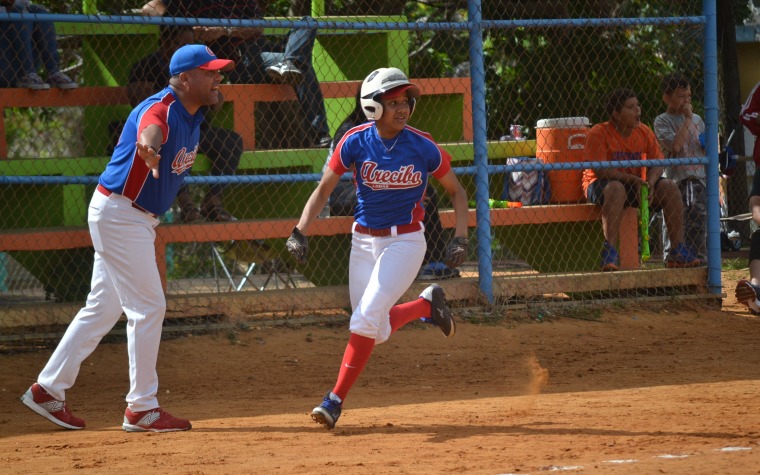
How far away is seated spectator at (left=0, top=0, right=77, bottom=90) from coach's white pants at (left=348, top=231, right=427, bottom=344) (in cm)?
347

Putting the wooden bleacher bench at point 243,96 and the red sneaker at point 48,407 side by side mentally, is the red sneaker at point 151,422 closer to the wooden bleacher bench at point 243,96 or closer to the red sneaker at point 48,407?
the red sneaker at point 48,407

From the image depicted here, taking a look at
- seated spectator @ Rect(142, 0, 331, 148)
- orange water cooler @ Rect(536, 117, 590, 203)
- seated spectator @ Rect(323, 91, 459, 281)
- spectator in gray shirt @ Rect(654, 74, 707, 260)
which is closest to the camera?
seated spectator @ Rect(142, 0, 331, 148)

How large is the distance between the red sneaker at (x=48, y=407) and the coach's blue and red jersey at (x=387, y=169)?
200 centimetres

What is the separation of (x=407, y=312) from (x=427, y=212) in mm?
2674

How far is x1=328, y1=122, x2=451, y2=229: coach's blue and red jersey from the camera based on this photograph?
6.16 m

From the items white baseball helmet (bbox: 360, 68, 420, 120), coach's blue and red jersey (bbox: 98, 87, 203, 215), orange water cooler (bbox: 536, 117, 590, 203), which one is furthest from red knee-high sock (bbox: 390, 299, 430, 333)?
orange water cooler (bbox: 536, 117, 590, 203)

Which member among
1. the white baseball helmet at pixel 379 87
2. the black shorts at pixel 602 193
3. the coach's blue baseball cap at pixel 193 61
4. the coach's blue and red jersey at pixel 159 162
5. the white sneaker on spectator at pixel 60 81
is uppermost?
the coach's blue baseball cap at pixel 193 61

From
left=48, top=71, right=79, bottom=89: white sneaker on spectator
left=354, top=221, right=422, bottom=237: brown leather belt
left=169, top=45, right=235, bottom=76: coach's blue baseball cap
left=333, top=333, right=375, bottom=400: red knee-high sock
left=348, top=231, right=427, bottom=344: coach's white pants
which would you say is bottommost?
left=333, top=333, right=375, bottom=400: red knee-high sock

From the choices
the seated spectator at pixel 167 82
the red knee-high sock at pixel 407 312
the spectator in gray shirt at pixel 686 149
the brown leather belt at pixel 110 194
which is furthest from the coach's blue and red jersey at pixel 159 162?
the spectator in gray shirt at pixel 686 149

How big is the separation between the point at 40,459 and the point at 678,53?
8919 millimetres

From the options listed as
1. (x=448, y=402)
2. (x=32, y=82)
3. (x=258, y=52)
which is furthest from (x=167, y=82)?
(x=448, y=402)

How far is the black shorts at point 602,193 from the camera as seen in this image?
9797mm

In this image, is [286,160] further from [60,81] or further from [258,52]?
[60,81]

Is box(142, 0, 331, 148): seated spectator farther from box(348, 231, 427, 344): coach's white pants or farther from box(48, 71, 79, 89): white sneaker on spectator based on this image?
box(348, 231, 427, 344): coach's white pants
